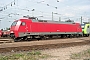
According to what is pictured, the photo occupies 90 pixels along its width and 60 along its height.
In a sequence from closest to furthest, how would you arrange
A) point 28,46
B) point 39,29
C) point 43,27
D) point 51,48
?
point 28,46, point 51,48, point 39,29, point 43,27

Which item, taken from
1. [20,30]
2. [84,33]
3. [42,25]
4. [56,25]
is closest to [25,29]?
[20,30]

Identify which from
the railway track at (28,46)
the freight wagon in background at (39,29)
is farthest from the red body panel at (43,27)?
the railway track at (28,46)

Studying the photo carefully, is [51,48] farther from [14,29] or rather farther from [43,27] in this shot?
[43,27]

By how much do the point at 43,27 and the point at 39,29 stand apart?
98 centimetres

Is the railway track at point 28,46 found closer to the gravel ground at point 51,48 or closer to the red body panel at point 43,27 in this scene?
the gravel ground at point 51,48

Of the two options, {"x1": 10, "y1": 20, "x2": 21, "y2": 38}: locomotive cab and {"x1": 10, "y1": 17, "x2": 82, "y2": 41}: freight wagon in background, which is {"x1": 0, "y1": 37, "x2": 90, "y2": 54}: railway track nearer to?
{"x1": 10, "y1": 20, "x2": 21, "y2": 38}: locomotive cab

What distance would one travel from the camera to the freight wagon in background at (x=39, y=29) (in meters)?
27.6

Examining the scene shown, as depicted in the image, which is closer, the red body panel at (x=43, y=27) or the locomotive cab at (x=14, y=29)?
the locomotive cab at (x=14, y=29)

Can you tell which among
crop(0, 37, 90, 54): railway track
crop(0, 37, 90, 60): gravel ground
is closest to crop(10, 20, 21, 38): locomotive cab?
crop(0, 37, 90, 54): railway track

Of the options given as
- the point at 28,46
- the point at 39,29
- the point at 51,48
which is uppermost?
the point at 39,29

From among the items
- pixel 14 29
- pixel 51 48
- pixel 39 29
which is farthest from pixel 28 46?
pixel 39 29

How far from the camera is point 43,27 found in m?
31.5

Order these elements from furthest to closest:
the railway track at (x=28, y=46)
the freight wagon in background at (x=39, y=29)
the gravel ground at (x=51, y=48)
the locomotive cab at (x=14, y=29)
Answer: the freight wagon in background at (x=39, y=29), the locomotive cab at (x=14, y=29), the railway track at (x=28, y=46), the gravel ground at (x=51, y=48)

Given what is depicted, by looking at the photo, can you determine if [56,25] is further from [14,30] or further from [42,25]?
[14,30]
